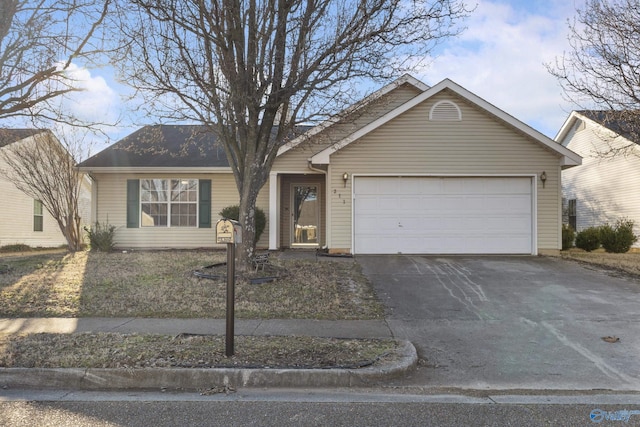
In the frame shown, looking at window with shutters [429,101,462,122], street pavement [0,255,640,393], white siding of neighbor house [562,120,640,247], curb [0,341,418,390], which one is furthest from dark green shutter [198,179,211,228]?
white siding of neighbor house [562,120,640,247]

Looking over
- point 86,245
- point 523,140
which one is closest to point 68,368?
point 523,140

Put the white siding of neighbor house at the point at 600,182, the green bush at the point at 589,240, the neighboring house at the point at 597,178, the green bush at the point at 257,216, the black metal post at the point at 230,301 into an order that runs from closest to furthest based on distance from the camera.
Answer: the black metal post at the point at 230,301, the green bush at the point at 257,216, the green bush at the point at 589,240, the neighboring house at the point at 597,178, the white siding of neighbor house at the point at 600,182

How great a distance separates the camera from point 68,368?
4.73m

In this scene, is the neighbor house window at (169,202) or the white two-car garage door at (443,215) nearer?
the white two-car garage door at (443,215)

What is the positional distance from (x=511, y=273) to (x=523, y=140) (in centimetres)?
450

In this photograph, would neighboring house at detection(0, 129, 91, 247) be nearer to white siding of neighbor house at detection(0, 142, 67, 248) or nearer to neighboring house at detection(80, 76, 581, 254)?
white siding of neighbor house at detection(0, 142, 67, 248)

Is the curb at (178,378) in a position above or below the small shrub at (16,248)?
below

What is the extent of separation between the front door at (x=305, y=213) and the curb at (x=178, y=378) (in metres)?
11.1

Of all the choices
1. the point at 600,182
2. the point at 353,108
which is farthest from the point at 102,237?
the point at 600,182

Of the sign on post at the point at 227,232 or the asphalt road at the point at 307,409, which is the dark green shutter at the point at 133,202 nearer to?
the asphalt road at the point at 307,409

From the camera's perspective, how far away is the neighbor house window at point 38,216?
21.9 metres

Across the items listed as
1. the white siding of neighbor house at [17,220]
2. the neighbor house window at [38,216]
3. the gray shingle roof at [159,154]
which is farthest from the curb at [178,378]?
the neighbor house window at [38,216]

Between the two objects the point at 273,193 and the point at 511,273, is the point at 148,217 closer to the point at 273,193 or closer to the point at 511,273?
the point at 273,193

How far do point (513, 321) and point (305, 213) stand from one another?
31.6 feet
